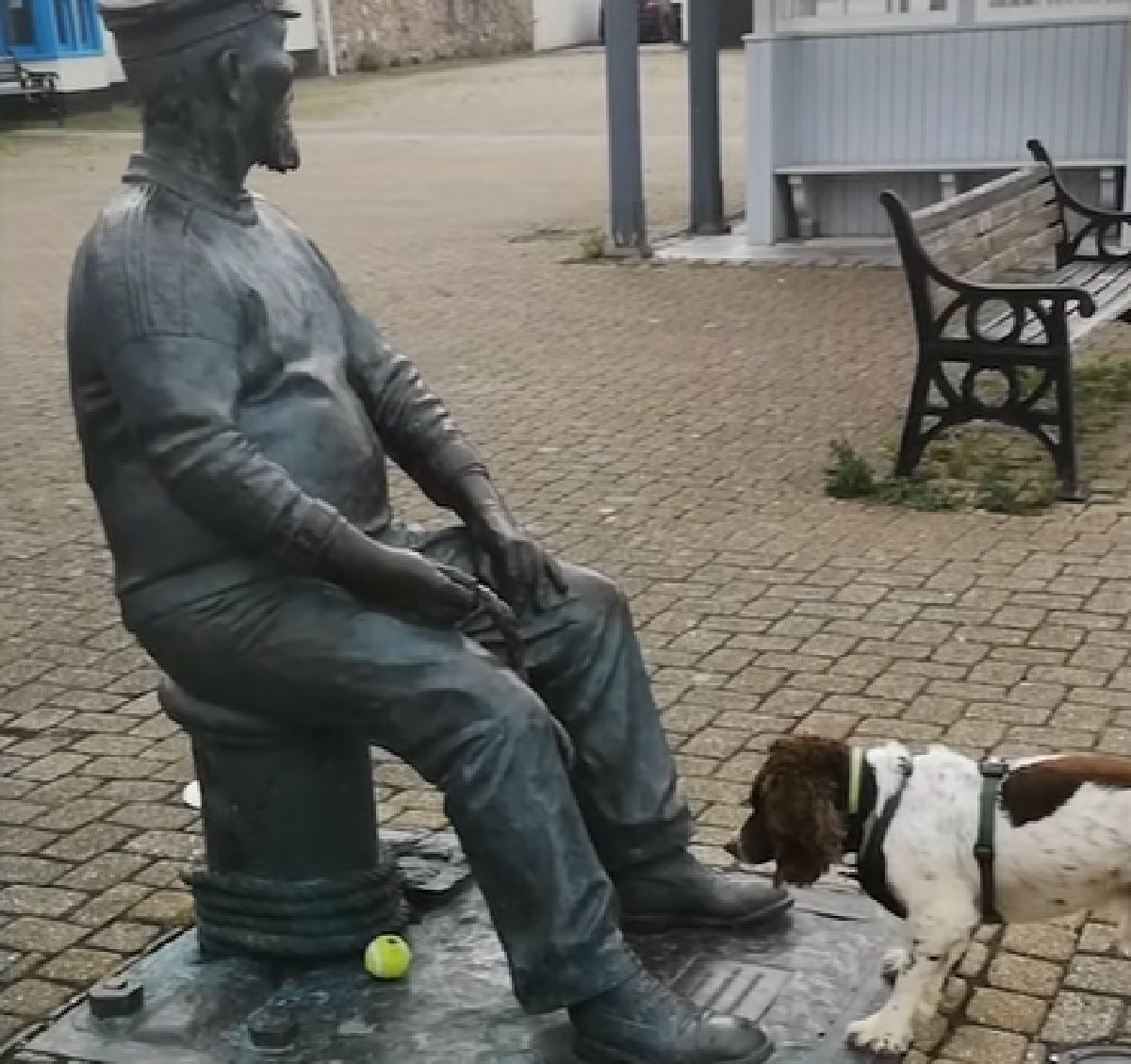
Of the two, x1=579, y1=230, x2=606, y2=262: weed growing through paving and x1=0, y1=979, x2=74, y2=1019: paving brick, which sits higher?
x1=0, y1=979, x2=74, y2=1019: paving brick

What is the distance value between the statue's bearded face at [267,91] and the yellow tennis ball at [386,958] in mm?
1418

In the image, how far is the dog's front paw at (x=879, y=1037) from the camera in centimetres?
344

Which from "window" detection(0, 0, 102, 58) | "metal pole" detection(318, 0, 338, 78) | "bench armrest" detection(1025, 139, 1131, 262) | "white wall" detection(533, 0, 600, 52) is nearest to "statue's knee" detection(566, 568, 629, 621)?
"bench armrest" detection(1025, 139, 1131, 262)

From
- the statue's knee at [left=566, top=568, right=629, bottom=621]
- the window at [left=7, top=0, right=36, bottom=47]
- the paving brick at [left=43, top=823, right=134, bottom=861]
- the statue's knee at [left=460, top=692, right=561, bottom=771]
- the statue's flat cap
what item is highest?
the statue's flat cap

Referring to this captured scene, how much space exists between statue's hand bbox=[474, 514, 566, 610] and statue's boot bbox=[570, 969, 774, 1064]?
707 mm

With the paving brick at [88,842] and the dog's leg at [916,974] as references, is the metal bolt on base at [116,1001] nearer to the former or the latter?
the paving brick at [88,842]

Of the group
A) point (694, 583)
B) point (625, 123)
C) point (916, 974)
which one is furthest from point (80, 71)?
point (916, 974)

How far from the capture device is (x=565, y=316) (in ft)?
39.8

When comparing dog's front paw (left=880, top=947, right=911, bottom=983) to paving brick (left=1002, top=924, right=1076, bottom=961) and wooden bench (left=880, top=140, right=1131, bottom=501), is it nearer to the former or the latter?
paving brick (left=1002, top=924, right=1076, bottom=961)

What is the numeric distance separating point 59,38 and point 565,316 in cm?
2207

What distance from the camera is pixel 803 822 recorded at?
11.4 ft

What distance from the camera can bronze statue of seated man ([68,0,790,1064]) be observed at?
10.5 feet

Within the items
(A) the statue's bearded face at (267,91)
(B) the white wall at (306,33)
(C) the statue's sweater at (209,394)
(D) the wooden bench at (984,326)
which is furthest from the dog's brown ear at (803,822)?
(B) the white wall at (306,33)

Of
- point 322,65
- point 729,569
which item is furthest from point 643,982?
point 322,65
